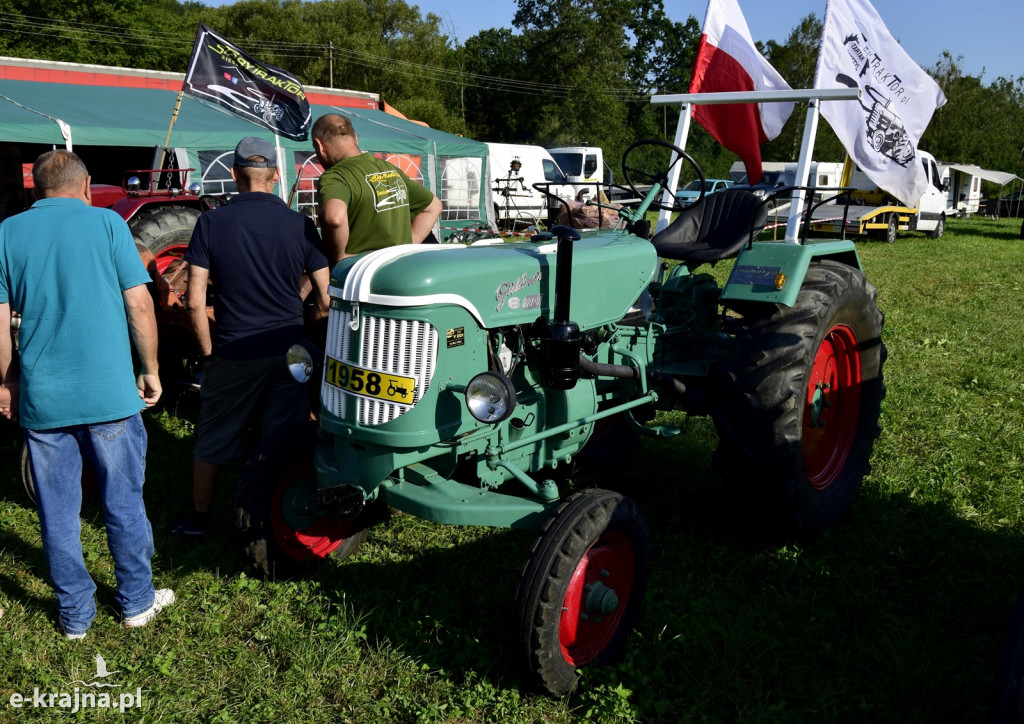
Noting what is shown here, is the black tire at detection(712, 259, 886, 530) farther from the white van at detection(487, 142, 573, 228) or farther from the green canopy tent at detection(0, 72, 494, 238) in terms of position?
the white van at detection(487, 142, 573, 228)

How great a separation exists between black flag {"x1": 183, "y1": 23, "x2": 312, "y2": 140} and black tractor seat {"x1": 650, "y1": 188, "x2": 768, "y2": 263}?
12.7 feet

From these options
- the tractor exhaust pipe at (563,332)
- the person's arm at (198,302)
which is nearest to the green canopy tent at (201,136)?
the person's arm at (198,302)

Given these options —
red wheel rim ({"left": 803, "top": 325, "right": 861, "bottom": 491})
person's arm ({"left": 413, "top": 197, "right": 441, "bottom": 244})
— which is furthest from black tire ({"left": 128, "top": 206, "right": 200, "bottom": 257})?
red wheel rim ({"left": 803, "top": 325, "right": 861, "bottom": 491})

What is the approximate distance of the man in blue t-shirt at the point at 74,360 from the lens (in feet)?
8.60

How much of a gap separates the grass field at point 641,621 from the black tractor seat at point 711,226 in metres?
1.18

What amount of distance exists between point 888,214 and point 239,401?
16256 mm

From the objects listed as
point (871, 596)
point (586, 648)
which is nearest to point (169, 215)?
point (586, 648)

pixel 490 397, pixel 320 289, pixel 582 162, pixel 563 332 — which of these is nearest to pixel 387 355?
pixel 490 397

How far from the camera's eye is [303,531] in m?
3.17

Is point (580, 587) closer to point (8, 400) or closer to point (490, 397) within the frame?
point (490, 397)

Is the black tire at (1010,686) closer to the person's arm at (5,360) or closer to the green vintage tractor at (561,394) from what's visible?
the green vintage tractor at (561,394)

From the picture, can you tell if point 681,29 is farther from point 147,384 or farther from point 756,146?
point 147,384

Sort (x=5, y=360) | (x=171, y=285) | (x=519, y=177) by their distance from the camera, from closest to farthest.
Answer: (x=5, y=360) → (x=171, y=285) → (x=519, y=177)

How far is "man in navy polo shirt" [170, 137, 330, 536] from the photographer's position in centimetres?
326
